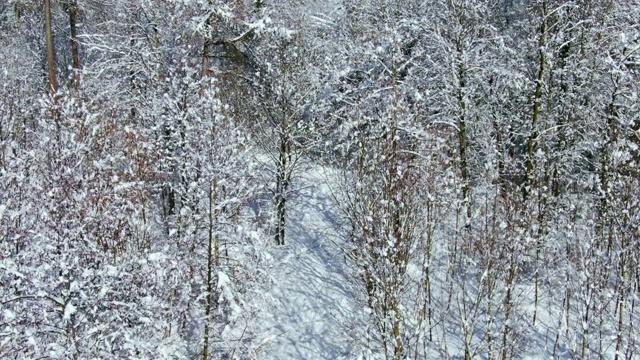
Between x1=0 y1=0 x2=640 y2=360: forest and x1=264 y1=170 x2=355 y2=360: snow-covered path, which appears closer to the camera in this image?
x1=0 y1=0 x2=640 y2=360: forest

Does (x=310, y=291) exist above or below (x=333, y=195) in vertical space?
below

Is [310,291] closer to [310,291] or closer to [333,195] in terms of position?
[310,291]

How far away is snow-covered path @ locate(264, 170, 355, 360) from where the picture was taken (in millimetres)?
15398

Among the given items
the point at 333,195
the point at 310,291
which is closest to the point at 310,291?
the point at 310,291

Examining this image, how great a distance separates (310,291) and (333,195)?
14.0 feet

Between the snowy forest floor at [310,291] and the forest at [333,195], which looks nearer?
the forest at [333,195]

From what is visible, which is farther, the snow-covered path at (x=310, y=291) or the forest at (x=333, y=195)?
the snow-covered path at (x=310, y=291)

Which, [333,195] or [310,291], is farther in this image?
[310,291]

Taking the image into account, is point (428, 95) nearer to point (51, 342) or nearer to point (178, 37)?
point (178, 37)

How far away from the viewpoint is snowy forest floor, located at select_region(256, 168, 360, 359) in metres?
15.4

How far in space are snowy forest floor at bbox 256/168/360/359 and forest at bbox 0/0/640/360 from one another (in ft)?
0.24

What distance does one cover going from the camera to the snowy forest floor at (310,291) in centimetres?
1538

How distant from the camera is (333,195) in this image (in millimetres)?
14422

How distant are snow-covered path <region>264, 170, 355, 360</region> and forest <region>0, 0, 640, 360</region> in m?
0.07
